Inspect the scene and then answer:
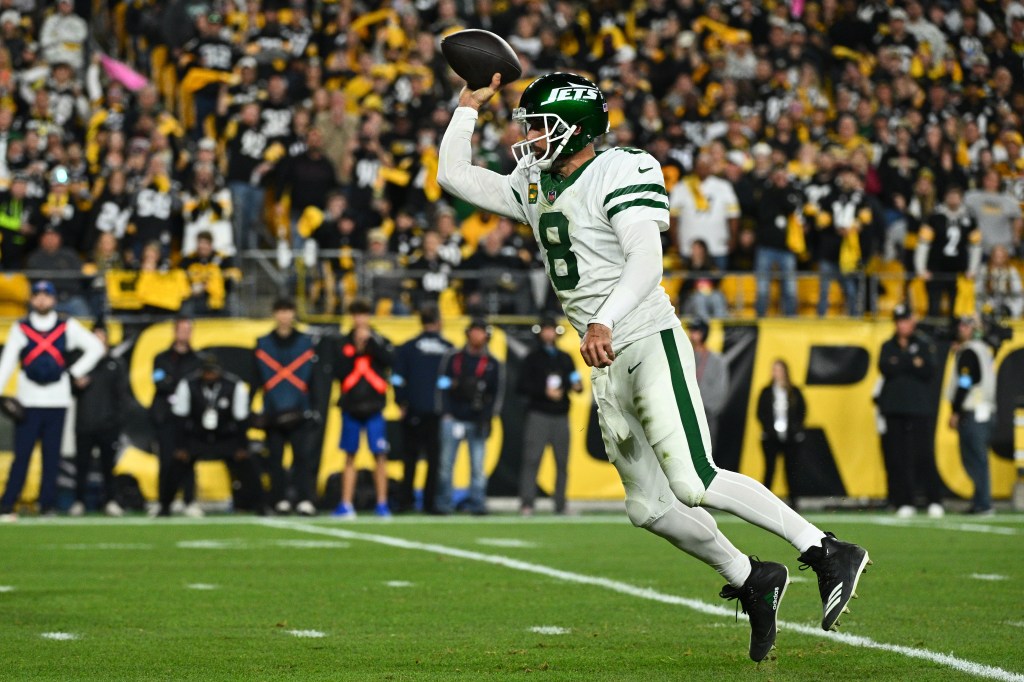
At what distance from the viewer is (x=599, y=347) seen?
508 centimetres

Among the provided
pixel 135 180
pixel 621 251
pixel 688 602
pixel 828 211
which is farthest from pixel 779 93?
pixel 621 251

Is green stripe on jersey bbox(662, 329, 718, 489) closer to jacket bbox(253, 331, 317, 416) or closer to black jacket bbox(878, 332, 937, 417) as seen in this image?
jacket bbox(253, 331, 317, 416)

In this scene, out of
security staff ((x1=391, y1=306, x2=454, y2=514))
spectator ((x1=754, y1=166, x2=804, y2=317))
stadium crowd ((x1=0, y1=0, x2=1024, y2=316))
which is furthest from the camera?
spectator ((x1=754, y1=166, x2=804, y2=317))

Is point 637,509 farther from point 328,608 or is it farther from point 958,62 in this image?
point 958,62

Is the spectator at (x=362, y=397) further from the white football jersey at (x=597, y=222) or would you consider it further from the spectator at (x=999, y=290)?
the white football jersey at (x=597, y=222)

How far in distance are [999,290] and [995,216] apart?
4.04 feet

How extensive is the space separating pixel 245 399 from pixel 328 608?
6.77 metres

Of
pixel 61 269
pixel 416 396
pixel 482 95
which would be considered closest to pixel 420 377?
pixel 416 396

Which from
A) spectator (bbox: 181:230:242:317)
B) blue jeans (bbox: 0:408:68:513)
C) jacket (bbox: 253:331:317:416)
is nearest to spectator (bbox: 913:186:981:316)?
jacket (bbox: 253:331:317:416)

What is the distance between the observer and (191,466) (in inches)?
546

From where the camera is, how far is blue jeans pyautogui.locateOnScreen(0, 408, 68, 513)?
43.5ft

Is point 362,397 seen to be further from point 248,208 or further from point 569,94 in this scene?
point 569,94

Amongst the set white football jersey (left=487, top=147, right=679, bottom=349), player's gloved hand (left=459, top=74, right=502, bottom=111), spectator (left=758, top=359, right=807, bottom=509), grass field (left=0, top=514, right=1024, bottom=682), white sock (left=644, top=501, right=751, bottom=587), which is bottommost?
grass field (left=0, top=514, right=1024, bottom=682)

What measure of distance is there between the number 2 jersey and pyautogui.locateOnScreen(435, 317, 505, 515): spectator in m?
8.08
